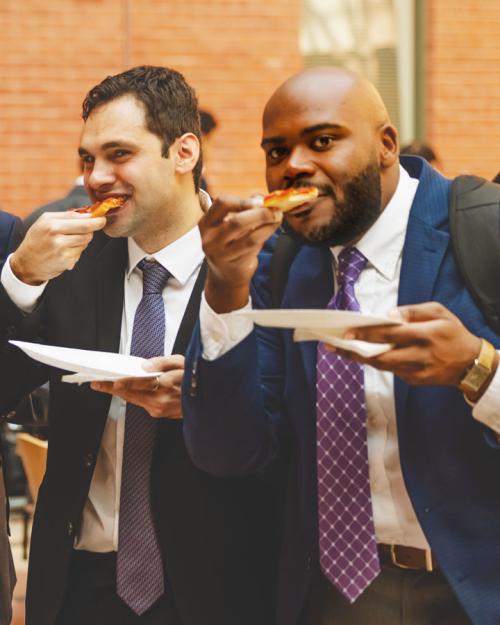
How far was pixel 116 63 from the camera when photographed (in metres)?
7.71

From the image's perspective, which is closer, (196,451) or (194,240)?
(196,451)

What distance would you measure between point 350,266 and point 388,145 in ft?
0.97

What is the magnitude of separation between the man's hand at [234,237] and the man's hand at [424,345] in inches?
12.6

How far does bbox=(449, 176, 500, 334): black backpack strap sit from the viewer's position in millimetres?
2340

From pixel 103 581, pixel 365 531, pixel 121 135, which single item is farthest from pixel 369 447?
pixel 121 135

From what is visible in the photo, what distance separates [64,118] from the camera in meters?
7.75

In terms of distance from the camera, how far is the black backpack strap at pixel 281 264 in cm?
265

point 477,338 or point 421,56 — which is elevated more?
point 421,56

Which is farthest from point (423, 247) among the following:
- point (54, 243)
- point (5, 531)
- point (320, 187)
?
point (5, 531)

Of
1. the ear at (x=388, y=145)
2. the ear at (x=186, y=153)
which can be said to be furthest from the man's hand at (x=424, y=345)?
the ear at (x=186, y=153)

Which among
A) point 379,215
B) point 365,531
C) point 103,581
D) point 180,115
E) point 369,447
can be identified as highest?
point 180,115

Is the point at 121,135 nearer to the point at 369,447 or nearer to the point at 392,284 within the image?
the point at 392,284

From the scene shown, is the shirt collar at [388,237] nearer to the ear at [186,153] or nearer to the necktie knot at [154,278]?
the necktie knot at [154,278]

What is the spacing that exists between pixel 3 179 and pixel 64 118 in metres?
0.61
